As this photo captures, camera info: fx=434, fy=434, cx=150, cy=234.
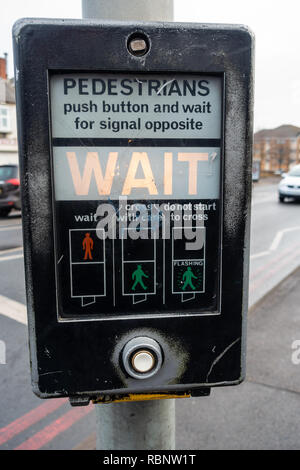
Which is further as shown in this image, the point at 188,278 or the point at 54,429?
the point at 54,429

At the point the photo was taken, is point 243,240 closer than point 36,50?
No

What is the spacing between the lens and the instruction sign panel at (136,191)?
3.70 ft

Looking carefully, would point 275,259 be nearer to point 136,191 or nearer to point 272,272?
point 272,272

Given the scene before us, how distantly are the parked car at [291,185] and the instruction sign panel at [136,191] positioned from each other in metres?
14.7

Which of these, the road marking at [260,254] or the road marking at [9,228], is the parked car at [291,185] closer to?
the road marking at [260,254]

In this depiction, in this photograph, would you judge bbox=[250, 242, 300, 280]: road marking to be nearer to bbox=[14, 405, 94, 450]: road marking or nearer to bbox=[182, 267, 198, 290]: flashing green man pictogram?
bbox=[14, 405, 94, 450]: road marking

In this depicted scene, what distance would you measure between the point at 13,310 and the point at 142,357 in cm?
385

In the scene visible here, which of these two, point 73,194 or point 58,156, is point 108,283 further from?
point 58,156

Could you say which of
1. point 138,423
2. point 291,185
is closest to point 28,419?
point 138,423

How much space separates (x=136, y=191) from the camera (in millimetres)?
1146

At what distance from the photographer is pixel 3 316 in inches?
179

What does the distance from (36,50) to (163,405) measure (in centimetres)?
116

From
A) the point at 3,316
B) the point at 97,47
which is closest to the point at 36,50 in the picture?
the point at 97,47

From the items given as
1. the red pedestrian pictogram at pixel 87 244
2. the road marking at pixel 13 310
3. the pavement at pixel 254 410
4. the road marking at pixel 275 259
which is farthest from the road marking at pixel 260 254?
the red pedestrian pictogram at pixel 87 244
